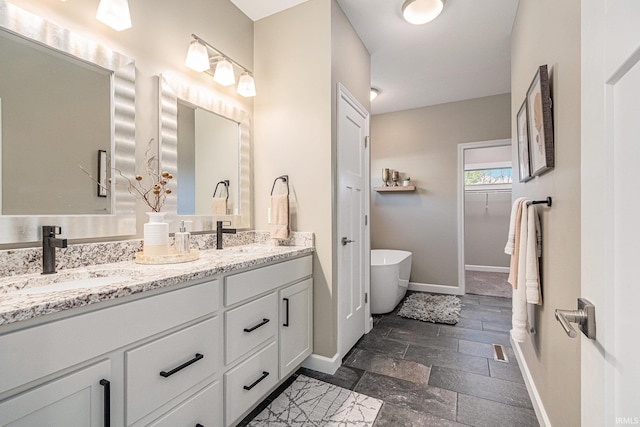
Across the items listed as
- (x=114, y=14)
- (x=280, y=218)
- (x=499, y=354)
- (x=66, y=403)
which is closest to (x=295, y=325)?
(x=280, y=218)

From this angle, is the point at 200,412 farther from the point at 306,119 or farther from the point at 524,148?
the point at 524,148

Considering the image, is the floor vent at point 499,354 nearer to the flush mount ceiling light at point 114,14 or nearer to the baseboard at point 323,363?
the baseboard at point 323,363

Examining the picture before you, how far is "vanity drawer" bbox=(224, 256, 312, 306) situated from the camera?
1425 millimetres

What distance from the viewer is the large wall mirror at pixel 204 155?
176 centimetres

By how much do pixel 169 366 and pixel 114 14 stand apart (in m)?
1.59

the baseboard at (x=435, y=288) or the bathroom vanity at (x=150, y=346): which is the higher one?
the bathroom vanity at (x=150, y=346)

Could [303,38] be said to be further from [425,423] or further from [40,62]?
[425,423]

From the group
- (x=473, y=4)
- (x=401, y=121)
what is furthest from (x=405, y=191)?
(x=473, y=4)

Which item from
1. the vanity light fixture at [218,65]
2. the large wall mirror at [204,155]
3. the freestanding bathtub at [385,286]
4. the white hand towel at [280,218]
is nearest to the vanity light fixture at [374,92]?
the vanity light fixture at [218,65]

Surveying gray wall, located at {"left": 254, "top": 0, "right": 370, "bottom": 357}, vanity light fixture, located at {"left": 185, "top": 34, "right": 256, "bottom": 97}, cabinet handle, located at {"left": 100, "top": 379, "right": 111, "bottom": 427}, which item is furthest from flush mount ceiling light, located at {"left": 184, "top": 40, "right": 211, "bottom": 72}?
cabinet handle, located at {"left": 100, "top": 379, "right": 111, "bottom": 427}

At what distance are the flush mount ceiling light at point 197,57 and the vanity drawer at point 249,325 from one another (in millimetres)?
1487

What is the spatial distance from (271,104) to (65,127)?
135 centimetres

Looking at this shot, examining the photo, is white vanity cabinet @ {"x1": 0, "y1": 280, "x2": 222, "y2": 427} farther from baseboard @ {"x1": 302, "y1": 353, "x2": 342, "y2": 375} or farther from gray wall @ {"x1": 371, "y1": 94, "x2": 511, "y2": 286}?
gray wall @ {"x1": 371, "y1": 94, "x2": 511, "y2": 286}
